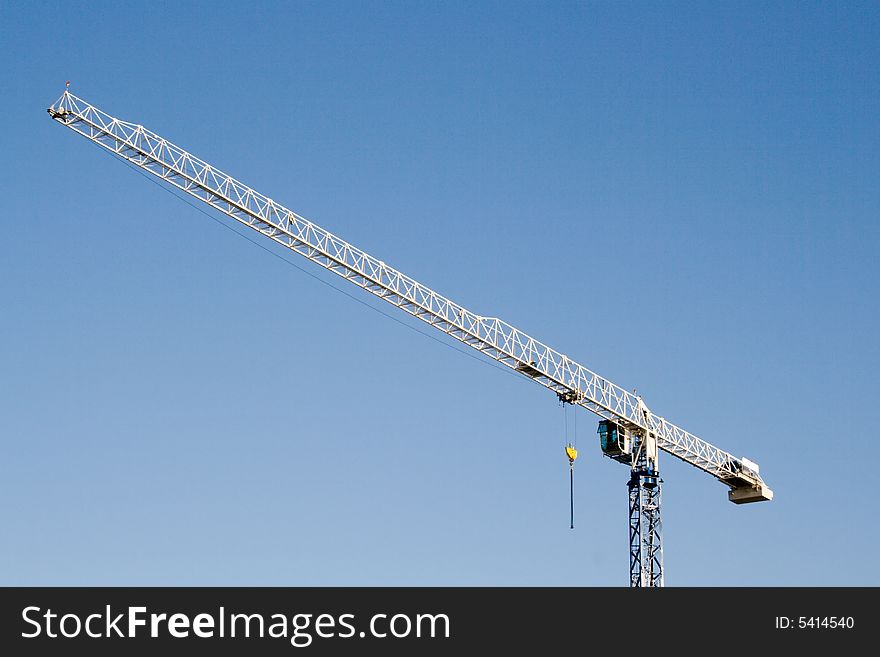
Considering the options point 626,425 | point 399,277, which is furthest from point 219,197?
point 626,425

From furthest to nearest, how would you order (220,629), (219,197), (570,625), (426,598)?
1. (219,197)
2. (570,625)
3. (426,598)
4. (220,629)

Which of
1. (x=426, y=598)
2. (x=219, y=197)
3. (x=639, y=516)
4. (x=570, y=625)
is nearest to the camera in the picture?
(x=426, y=598)

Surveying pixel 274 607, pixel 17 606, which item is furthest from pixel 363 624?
pixel 17 606

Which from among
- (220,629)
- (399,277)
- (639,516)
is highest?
(399,277)

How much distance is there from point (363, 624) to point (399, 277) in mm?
95802

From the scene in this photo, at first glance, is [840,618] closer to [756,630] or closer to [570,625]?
[756,630]

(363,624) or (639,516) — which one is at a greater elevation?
(639,516)

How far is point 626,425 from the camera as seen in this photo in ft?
618

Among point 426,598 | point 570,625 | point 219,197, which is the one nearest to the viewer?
point 426,598

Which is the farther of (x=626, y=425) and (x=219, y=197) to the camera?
(x=626, y=425)

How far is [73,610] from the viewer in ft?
276

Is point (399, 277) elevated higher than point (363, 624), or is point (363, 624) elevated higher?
point (399, 277)

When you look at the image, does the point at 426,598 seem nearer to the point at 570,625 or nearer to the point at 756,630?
the point at 570,625

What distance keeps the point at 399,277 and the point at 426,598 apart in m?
92.1
